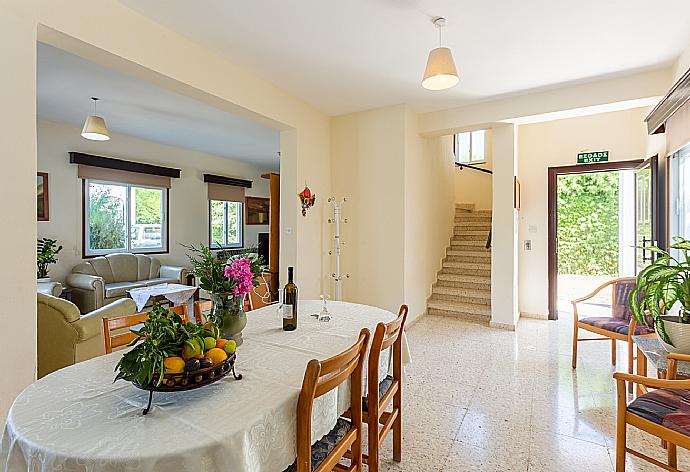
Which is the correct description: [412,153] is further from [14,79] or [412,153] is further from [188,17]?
[14,79]

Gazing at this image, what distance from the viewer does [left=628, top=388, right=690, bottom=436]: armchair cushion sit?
5.08ft

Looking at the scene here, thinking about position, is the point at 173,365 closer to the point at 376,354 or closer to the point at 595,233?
the point at 376,354

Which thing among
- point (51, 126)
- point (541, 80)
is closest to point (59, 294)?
point (51, 126)

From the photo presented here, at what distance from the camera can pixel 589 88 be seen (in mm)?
3777

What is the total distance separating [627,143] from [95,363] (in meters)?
5.72

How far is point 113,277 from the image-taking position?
5531 mm

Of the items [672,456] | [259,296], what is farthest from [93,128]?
[672,456]

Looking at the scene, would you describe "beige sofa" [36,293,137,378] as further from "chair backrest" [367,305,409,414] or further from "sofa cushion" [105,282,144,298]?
"sofa cushion" [105,282,144,298]

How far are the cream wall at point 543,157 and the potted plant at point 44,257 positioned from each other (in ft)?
20.8

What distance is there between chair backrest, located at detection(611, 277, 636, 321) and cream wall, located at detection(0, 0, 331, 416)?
3767 mm

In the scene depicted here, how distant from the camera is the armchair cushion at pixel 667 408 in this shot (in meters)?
1.55

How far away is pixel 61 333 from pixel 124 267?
11.2ft

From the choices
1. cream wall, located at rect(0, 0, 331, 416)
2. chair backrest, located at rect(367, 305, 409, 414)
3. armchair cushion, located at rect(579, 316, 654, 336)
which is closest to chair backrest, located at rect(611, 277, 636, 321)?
armchair cushion, located at rect(579, 316, 654, 336)

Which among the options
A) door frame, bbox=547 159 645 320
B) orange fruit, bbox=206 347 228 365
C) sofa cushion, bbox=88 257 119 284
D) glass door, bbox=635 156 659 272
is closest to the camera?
orange fruit, bbox=206 347 228 365
